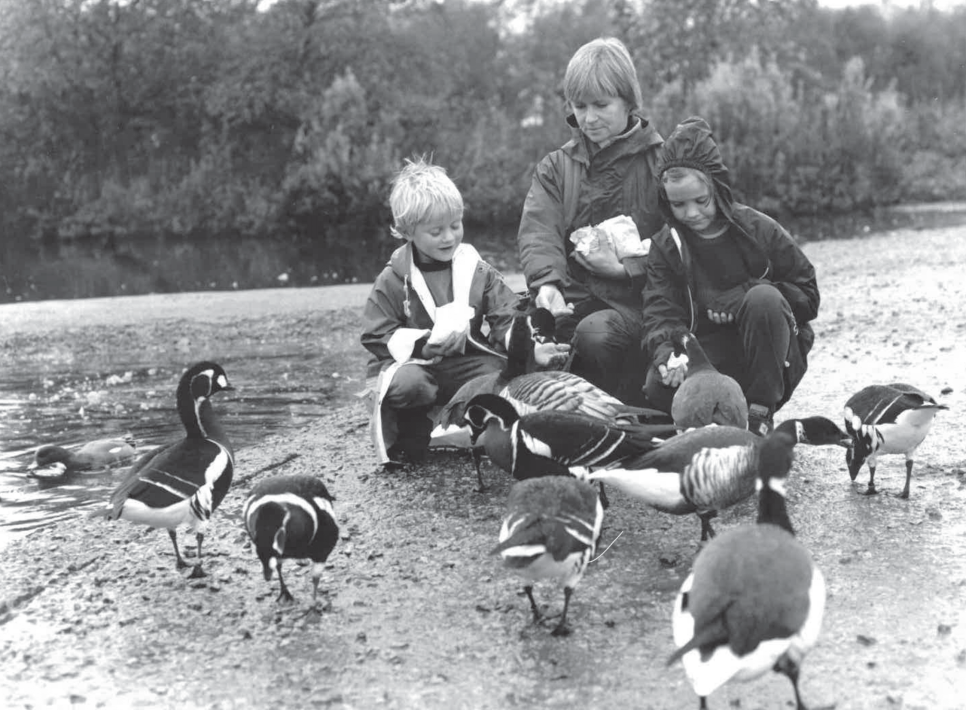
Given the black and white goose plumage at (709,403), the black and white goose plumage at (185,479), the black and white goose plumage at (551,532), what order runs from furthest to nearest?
the black and white goose plumage at (709,403) < the black and white goose plumage at (185,479) < the black and white goose plumage at (551,532)

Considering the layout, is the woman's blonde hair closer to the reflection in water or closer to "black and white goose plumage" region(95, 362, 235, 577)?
"black and white goose plumage" region(95, 362, 235, 577)

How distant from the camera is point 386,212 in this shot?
34844 mm

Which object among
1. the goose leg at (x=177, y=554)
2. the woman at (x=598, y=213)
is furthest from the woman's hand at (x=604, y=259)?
the goose leg at (x=177, y=554)

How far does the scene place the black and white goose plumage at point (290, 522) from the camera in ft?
13.8

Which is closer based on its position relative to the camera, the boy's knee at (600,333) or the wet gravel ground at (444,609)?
the wet gravel ground at (444,609)

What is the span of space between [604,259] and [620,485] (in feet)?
7.18

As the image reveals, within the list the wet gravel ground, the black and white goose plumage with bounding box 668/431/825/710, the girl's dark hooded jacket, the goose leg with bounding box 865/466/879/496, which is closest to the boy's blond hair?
the girl's dark hooded jacket

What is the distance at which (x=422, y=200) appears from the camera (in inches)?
252

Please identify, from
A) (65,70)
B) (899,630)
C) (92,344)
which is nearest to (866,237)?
(92,344)

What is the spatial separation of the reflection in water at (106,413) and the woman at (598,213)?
231 cm

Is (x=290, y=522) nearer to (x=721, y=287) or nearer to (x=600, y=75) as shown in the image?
(x=721, y=287)

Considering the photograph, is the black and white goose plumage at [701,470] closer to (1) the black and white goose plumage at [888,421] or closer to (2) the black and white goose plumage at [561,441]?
(2) the black and white goose plumage at [561,441]

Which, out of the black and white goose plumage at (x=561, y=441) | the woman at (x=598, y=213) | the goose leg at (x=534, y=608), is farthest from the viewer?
the woman at (x=598, y=213)

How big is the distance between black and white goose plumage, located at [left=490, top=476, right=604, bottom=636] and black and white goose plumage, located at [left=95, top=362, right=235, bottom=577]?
1.50 m
